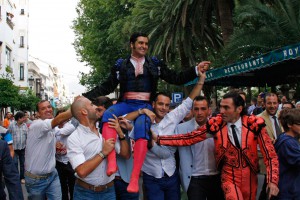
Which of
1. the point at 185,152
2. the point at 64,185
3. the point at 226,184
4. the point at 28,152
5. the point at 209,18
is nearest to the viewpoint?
the point at 226,184

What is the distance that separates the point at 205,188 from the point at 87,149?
170 cm

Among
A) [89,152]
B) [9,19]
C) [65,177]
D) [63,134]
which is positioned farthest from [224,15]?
[9,19]

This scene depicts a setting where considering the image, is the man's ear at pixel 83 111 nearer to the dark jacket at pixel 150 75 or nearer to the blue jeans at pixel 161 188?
the dark jacket at pixel 150 75

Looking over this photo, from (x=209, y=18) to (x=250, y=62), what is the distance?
8523 mm

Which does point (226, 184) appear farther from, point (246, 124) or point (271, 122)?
point (271, 122)

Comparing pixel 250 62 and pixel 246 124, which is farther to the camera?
pixel 250 62

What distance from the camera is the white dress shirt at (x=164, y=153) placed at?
514cm

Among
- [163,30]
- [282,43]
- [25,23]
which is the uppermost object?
[25,23]

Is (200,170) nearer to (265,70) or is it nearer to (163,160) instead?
(163,160)

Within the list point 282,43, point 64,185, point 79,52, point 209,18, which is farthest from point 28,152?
point 79,52

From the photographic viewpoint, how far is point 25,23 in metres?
52.0

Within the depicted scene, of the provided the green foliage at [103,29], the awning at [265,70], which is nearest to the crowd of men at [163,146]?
the awning at [265,70]

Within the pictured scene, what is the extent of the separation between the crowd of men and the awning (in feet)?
16.2

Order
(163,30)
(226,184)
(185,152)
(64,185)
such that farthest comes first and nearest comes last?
(163,30) → (64,185) → (185,152) → (226,184)
